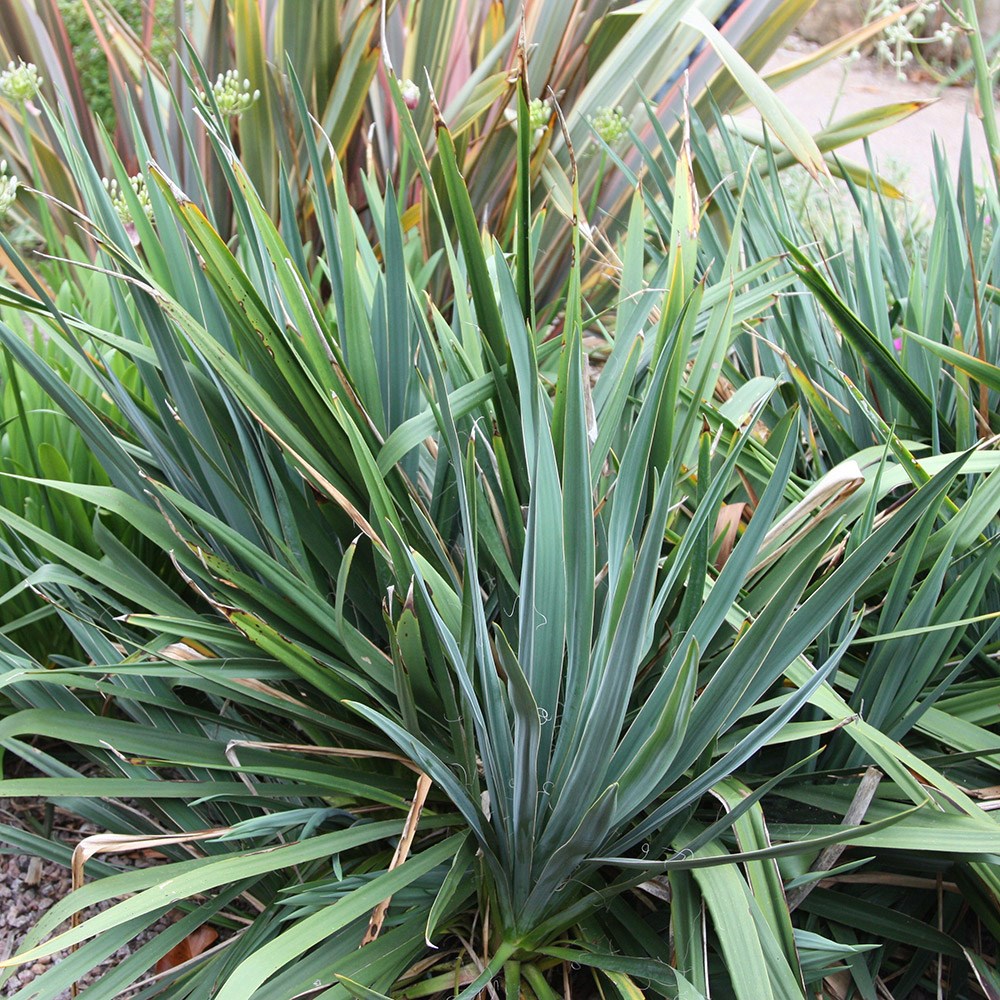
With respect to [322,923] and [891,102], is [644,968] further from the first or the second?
[891,102]

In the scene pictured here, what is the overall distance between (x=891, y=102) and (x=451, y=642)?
461 centimetres

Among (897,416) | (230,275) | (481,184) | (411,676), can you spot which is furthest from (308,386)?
(481,184)

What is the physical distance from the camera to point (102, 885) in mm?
912

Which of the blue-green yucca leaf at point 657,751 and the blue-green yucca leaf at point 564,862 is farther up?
the blue-green yucca leaf at point 657,751

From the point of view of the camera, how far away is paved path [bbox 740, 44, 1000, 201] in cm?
428

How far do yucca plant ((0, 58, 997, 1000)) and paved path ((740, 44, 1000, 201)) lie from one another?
9.91 ft

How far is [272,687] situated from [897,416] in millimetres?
944

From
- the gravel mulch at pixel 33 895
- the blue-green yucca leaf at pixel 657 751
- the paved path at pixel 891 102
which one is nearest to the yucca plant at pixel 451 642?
the blue-green yucca leaf at pixel 657 751

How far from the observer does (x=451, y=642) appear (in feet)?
2.75

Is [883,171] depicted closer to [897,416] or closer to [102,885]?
[897,416]

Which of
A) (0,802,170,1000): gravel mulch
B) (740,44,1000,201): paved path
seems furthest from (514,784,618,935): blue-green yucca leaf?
(740,44,1000,201): paved path

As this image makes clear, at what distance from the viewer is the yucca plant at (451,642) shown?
85 centimetres

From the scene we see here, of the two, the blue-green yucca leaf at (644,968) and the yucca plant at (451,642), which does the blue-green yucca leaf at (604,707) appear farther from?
the blue-green yucca leaf at (644,968)

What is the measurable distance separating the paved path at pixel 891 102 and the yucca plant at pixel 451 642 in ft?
9.91
